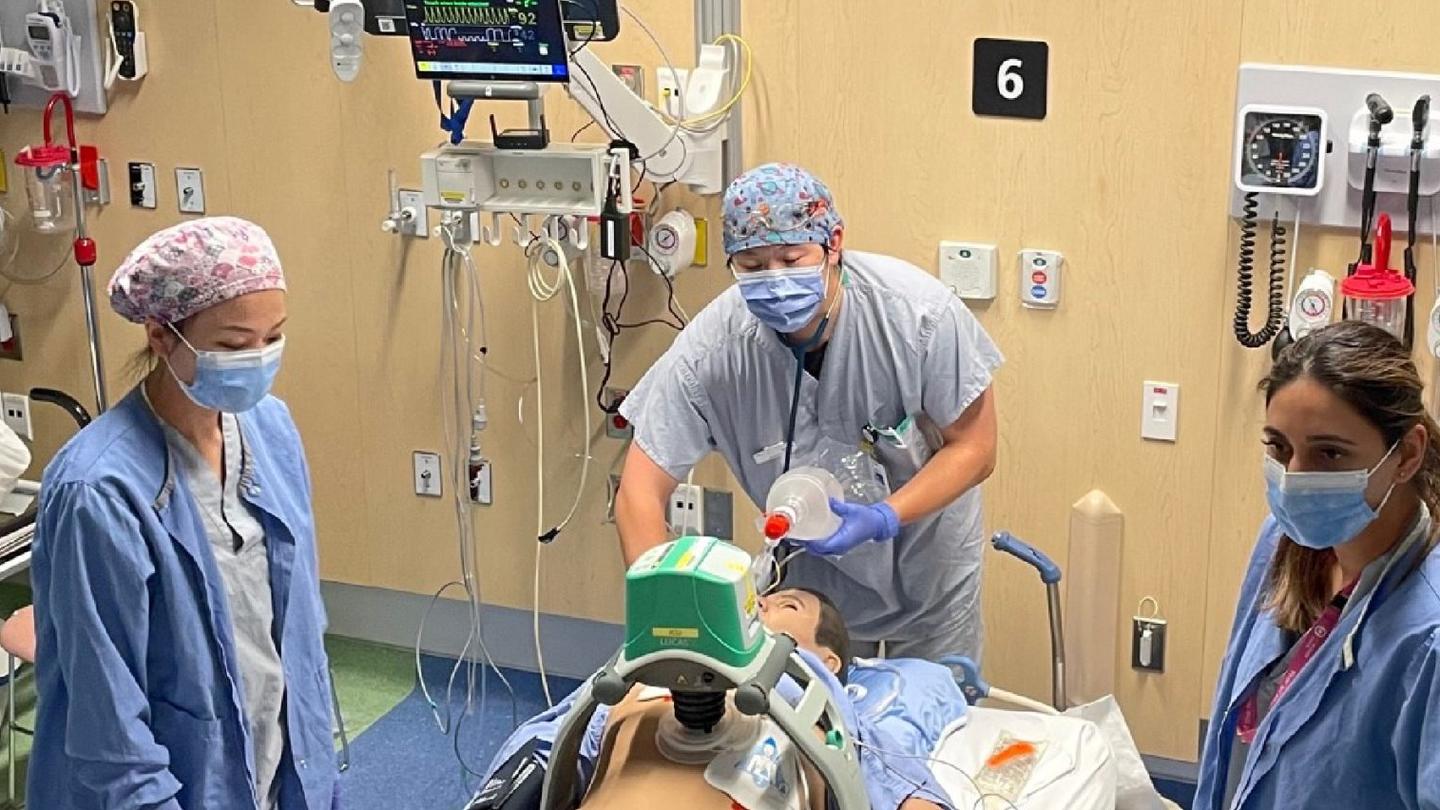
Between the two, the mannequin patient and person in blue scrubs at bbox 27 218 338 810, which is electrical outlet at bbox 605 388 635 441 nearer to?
the mannequin patient

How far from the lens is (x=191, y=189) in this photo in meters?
4.14

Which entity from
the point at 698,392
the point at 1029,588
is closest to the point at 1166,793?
the point at 1029,588

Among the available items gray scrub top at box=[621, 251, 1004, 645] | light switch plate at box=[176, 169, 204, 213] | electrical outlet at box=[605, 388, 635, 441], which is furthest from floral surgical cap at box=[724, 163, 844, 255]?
light switch plate at box=[176, 169, 204, 213]

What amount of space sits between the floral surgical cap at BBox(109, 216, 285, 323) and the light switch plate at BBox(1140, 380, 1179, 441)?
1917mm

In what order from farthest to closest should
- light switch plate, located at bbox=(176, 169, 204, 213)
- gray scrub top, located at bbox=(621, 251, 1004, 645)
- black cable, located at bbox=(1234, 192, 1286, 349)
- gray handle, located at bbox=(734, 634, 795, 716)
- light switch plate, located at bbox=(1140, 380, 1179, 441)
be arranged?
light switch plate, located at bbox=(176, 169, 204, 213), light switch plate, located at bbox=(1140, 380, 1179, 441), black cable, located at bbox=(1234, 192, 1286, 349), gray scrub top, located at bbox=(621, 251, 1004, 645), gray handle, located at bbox=(734, 634, 795, 716)

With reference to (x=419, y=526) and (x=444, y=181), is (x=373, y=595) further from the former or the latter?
(x=444, y=181)

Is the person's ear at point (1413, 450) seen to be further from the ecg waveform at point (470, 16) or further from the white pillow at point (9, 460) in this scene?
the white pillow at point (9, 460)

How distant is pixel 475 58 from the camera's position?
311 cm

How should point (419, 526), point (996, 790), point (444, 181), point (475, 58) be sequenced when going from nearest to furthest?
point (996, 790)
point (475, 58)
point (444, 181)
point (419, 526)

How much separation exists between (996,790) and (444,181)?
159cm

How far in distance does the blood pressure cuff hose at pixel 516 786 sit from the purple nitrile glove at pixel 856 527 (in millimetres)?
Answer: 654

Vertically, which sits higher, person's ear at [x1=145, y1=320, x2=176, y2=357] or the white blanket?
person's ear at [x1=145, y1=320, x2=176, y2=357]

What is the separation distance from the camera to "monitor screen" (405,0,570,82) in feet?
9.93

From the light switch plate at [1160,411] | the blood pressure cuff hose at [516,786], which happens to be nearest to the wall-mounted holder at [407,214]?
the light switch plate at [1160,411]
